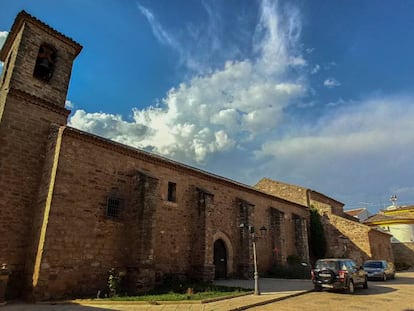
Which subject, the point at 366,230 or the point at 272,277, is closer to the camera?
the point at 272,277

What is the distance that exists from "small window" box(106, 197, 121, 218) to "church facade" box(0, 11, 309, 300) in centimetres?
5

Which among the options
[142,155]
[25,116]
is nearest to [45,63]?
[25,116]

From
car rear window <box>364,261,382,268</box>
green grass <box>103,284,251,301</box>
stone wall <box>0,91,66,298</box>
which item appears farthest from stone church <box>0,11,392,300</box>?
car rear window <box>364,261,382,268</box>

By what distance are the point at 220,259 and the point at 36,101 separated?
539 inches

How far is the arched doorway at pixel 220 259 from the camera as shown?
19.0 metres

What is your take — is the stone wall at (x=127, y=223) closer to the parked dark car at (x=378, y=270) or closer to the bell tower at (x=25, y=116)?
the bell tower at (x=25, y=116)

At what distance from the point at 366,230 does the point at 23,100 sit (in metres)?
28.6

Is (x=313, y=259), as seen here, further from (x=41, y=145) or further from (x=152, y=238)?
(x=41, y=145)

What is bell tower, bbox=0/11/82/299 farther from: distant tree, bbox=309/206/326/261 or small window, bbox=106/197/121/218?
distant tree, bbox=309/206/326/261

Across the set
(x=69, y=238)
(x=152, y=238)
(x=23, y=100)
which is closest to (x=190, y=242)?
(x=152, y=238)

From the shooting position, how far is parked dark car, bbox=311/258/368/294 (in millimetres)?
13680

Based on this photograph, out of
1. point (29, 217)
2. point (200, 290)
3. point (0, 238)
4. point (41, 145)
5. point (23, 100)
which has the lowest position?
point (200, 290)

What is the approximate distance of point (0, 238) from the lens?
11719 mm

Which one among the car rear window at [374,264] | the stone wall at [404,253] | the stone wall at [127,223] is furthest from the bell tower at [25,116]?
the stone wall at [404,253]
